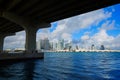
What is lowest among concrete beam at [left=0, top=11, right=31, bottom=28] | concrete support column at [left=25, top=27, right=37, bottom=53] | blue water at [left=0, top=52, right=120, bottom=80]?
blue water at [left=0, top=52, right=120, bottom=80]

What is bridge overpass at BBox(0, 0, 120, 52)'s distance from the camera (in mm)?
29916

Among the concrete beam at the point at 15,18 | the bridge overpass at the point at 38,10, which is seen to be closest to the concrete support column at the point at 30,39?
the bridge overpass at the point at 38,10

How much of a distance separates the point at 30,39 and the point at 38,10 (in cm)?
1083

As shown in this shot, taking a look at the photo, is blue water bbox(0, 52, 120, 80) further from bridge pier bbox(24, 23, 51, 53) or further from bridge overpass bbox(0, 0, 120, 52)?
bridge overpass bbox(0, 0, 120, 52)

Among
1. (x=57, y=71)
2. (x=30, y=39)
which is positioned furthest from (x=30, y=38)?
(x=57, y=71)

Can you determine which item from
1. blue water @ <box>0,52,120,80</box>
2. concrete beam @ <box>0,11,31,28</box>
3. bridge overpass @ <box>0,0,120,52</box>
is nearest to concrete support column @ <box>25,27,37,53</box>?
bridge overpass @ <box>0,0,120,52</box>

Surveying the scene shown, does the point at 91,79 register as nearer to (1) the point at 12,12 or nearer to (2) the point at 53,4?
(2) the point at 53,4

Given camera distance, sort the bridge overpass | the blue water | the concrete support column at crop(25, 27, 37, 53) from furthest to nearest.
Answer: the concrete support column at crop(25, 27, 37, 53) < the bridge overpass < the blue water

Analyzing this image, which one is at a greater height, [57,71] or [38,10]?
[38,10]

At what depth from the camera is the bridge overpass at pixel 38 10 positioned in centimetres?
2992

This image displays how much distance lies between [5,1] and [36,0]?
25.8ft

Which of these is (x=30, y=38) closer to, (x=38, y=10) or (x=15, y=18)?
(x=15, y=18)

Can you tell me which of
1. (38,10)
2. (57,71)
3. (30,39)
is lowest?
(57,71)

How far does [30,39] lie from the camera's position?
44.3m
